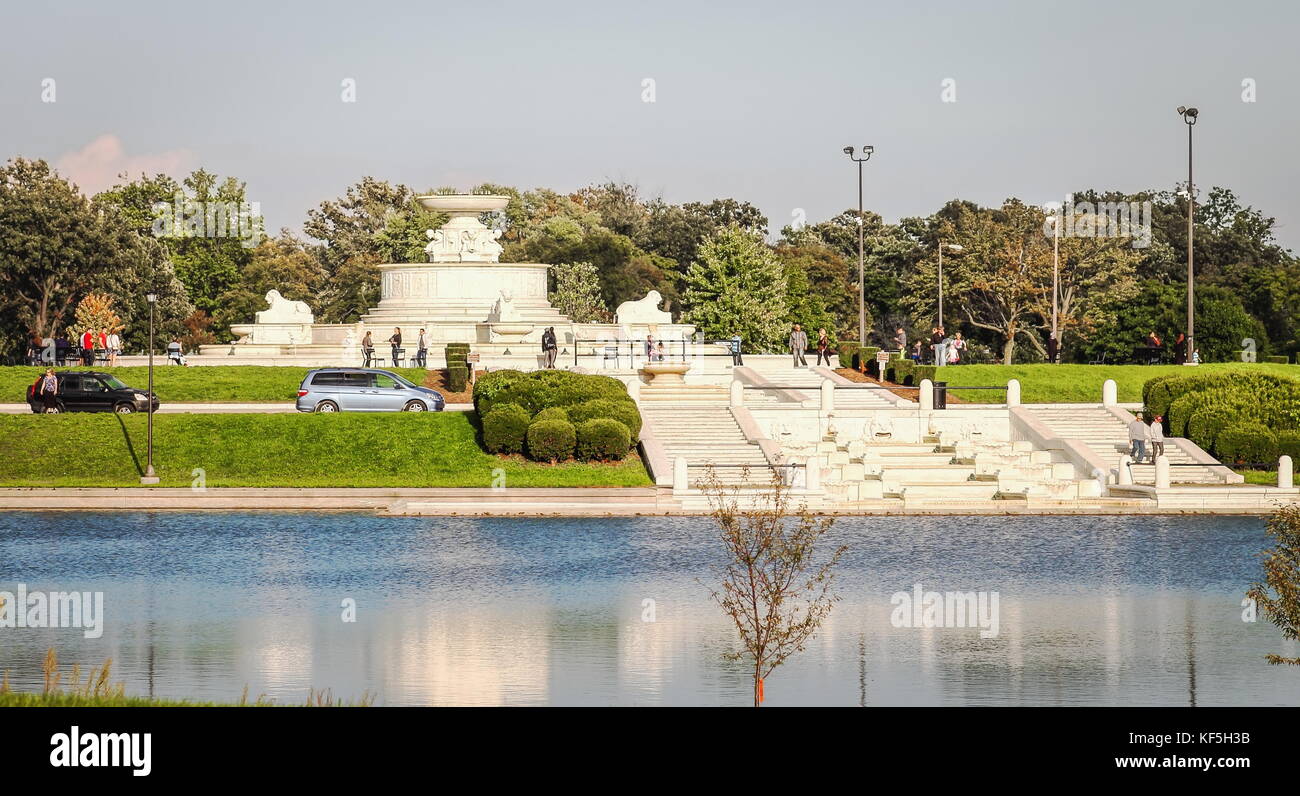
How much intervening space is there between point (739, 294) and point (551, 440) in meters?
39.7

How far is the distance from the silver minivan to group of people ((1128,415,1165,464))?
1832 centimetres

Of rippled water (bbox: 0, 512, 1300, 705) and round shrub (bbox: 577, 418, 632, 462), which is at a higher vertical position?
round shrub (bbox: 577, 418, 632, 462)

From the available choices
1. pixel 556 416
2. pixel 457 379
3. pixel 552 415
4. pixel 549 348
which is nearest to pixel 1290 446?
pixel 556 416

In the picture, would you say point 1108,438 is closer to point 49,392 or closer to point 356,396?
point 356,396

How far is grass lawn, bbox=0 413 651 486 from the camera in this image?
41.5 metres

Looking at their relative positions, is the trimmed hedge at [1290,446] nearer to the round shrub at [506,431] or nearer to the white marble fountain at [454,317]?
the round shrub at [506,431]

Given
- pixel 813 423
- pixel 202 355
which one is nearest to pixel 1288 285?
pixel 813 423

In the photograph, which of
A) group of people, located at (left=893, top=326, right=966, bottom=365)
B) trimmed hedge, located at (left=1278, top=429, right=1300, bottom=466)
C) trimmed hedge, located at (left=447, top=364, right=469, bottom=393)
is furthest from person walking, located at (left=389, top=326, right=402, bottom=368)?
trimmed hedge, located at (left=1278, top=429, right=1300, bottom=466)

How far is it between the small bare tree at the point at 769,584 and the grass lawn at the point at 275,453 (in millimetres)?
6165

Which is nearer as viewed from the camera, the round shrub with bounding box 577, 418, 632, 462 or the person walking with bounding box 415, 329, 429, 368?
the round shrub with bounding box 577, 418, 632, 462

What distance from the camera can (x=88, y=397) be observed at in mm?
47438

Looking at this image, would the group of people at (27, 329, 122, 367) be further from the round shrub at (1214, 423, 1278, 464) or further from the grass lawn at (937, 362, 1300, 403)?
the round shrub at (1214, 423, 1278, 464)
